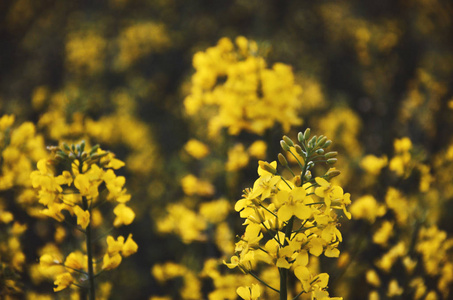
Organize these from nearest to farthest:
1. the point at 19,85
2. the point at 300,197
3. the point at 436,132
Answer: the point at 300,197, the point at 436,132, the point at 19,85

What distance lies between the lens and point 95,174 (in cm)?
217

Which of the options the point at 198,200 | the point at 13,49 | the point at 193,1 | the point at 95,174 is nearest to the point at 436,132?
the point at 198,200

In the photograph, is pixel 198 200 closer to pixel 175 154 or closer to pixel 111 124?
pixel 175 154

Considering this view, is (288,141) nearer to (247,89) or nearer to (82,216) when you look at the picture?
(82,216)

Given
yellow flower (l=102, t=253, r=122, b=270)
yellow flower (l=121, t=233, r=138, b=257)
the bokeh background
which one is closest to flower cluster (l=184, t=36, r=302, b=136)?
the bokeh background

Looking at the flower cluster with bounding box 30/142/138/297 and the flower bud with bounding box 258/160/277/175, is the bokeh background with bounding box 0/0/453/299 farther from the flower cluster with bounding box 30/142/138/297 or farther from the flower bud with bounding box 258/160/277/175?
the flower bud with bounding box 258/160/277/175

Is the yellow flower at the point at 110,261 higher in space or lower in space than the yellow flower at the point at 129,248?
lower

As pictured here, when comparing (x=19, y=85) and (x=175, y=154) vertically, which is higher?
(x=19, y=85)

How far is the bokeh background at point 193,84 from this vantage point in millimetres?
5766

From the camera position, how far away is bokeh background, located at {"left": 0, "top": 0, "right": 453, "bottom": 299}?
577cm

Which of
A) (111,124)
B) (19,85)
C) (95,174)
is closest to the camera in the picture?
(95,174)

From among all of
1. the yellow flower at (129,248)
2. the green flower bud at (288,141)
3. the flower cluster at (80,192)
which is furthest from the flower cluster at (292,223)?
the flower cluster at (80,192)

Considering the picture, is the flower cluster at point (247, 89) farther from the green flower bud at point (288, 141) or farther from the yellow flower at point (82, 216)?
the yellow flower at point (82, 216)

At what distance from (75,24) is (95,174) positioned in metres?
10.8
